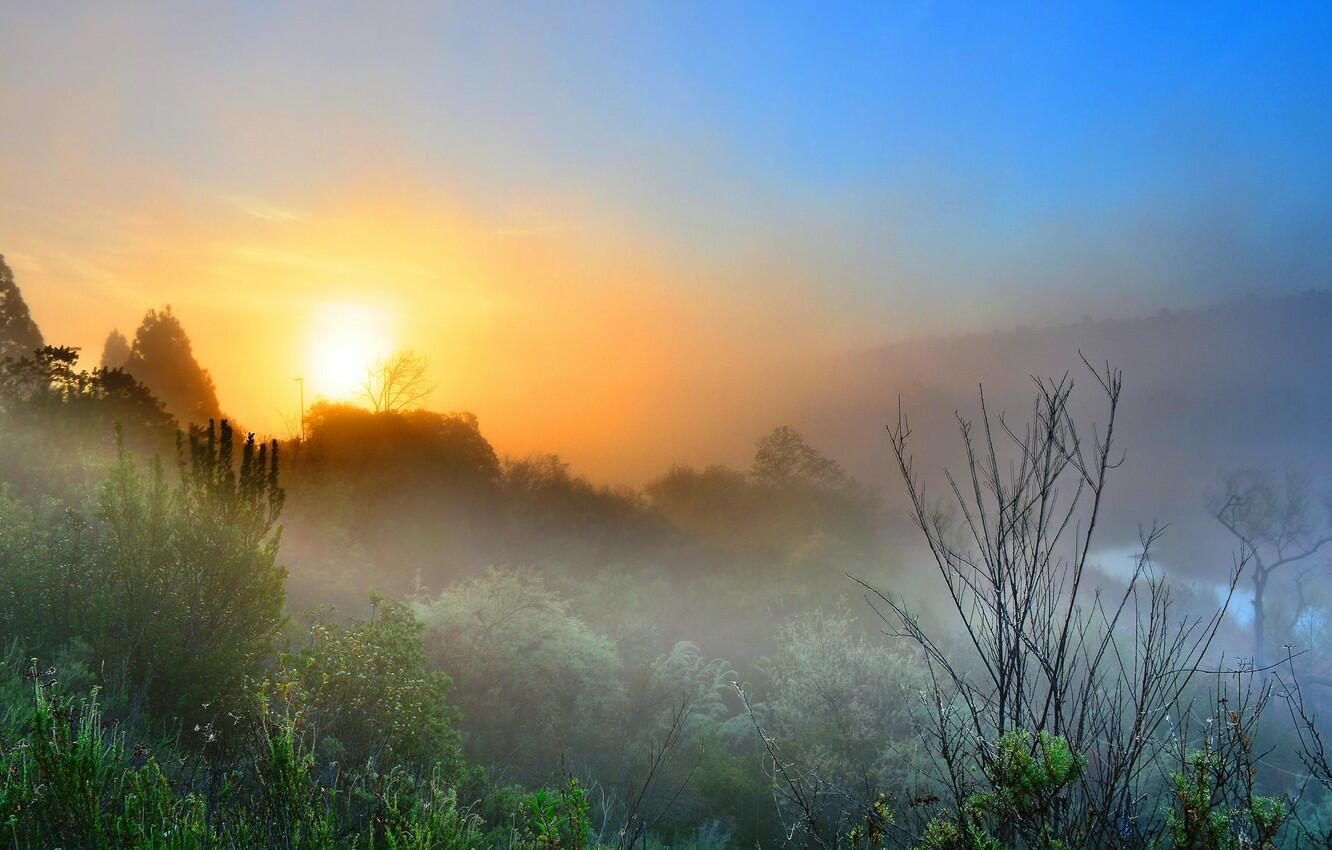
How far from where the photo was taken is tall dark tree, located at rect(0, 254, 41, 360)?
26.4 metres

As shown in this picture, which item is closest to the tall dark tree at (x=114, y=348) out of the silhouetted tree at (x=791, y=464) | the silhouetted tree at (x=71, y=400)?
the silhouetted tree at (x=71, y=400)

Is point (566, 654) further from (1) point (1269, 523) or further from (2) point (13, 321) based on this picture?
(1) point (1269, 523)

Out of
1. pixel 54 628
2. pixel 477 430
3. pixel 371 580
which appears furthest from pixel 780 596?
pixel 54 628

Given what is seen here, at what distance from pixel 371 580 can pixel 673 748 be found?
43.4ft

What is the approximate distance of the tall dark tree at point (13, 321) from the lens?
26422 millimetres

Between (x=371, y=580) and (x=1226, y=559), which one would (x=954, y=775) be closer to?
(x=371, y=580)

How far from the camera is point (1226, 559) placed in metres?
51.1

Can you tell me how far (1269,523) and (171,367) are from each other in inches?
2250

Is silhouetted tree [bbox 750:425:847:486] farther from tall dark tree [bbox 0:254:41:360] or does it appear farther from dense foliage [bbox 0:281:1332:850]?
tall dark tree [bbox 0:254:41:360]

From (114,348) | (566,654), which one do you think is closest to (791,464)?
(566,654)

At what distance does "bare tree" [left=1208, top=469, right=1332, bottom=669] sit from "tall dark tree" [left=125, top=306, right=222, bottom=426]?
172 feet

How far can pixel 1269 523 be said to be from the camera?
44625 millimetres

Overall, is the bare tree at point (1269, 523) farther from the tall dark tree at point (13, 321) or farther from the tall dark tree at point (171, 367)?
the tall dark tree at point (13, 321)

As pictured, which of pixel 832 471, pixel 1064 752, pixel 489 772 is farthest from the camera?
pixel 832 471
